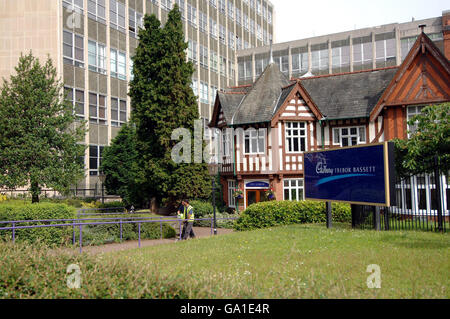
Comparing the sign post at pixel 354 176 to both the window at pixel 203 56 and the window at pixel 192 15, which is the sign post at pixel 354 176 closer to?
the window at pixel 203 56

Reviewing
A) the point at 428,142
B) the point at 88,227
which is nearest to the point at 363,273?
the point at 428,142

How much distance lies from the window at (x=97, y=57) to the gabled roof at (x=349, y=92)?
20758 millimetres

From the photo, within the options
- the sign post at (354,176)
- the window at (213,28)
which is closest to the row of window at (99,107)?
the window at (213,28)

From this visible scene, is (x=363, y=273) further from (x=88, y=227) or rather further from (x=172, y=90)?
(x=172, y=90)

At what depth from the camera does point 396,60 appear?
174ft

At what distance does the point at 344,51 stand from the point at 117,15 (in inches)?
1236

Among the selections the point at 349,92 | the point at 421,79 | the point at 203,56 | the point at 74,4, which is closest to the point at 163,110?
the point at 349,92

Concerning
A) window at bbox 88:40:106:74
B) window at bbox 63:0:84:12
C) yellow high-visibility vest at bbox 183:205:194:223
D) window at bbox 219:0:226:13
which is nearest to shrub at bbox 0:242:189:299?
yellow high-visibility vest at bbox 183:205:194:223

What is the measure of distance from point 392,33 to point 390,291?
177ft

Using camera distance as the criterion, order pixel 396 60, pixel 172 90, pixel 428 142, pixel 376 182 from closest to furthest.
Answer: pixel 376 182 → pixel 428 142 → pixel 172 90 → pixel 396 60

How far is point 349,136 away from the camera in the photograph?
25797mm

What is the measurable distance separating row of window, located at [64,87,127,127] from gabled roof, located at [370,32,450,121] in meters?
24.9

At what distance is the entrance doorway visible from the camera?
26656mm

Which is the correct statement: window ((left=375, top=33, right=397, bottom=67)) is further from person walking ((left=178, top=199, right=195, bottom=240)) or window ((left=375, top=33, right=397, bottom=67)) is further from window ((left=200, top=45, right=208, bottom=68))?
person walking ((left=178, top=199, right=195, bottom=240))
